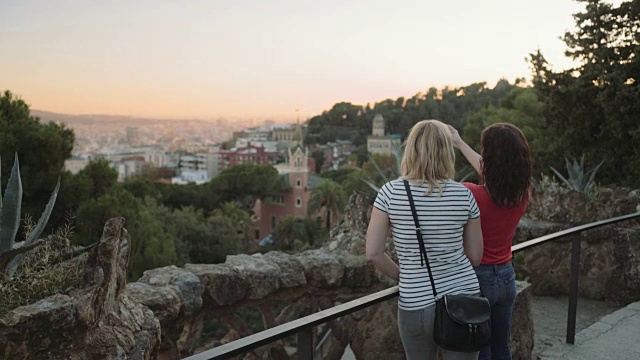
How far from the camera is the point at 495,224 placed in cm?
276

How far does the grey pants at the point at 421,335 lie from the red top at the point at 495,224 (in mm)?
523

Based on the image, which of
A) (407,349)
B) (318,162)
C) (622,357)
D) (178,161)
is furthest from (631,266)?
(178,161)

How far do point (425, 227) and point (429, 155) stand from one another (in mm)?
292

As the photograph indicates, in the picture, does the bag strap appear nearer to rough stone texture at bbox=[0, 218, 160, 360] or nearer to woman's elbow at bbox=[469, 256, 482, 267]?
woman's elbow at bbox=[469, 256, 482, 267]

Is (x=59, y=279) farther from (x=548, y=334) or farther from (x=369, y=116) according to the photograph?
(x=369, y=116)

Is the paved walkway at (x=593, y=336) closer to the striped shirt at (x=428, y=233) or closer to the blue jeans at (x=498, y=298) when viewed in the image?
the blue jeans at (x=498, y=298)

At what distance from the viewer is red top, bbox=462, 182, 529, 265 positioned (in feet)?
8.94

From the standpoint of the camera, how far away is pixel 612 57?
1371 cm

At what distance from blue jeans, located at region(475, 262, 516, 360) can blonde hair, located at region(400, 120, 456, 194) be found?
65 centimetres

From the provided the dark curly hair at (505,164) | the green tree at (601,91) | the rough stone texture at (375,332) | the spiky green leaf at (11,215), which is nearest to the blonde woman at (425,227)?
the dark curly hair at (505,164)

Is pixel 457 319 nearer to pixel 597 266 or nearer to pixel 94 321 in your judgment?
pixel 94 321

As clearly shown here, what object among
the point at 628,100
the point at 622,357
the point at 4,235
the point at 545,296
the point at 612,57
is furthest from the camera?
the point at 612,57

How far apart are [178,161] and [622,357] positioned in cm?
16010

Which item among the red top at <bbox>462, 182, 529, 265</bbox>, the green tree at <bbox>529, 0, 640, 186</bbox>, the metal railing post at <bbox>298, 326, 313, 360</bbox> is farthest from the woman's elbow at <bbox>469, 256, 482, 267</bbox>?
the green tree at <bbox>529, 0, 640, 186</bbox>
